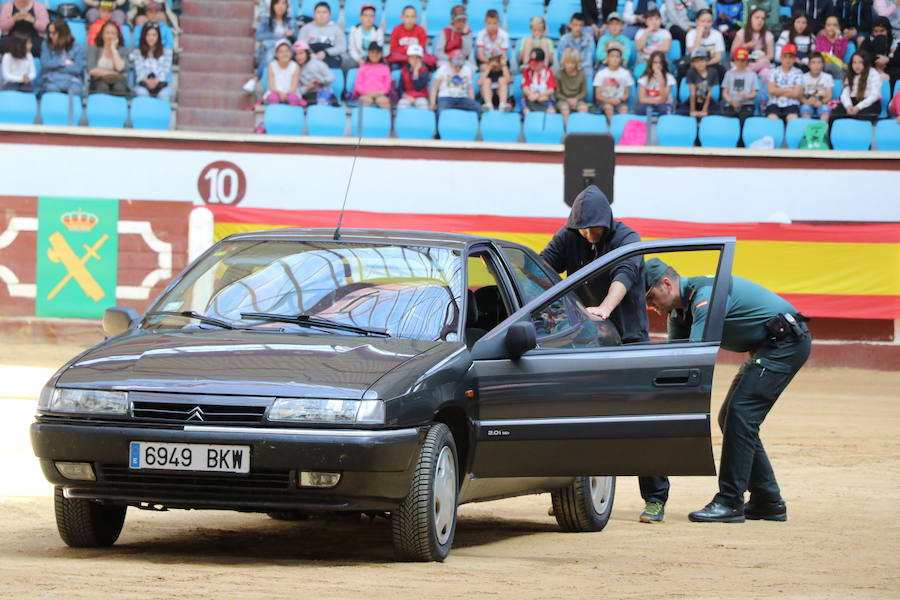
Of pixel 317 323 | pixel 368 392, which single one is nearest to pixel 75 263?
pixel 317 323

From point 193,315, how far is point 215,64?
15.9 m

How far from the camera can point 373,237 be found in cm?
795

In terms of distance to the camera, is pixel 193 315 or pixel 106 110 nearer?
pixel 193 315

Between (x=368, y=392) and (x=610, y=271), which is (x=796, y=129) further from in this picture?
(x=368, y=392)

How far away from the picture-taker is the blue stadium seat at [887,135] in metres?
20.6

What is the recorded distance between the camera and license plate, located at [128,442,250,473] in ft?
20.8

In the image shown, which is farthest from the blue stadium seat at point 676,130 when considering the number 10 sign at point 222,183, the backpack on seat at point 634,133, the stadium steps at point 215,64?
the stadium steps at point 215,64

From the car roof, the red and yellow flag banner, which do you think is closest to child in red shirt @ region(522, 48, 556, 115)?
the red and yellow flag banner

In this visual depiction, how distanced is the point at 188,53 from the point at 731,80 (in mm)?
7818

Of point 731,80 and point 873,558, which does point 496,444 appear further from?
point 731,80

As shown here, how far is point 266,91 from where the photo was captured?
70.4 feet

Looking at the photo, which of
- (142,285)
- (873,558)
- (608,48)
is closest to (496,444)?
(873,558)

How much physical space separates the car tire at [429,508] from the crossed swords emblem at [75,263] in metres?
13.1

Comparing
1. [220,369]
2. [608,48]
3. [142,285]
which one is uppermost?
[608,48]
